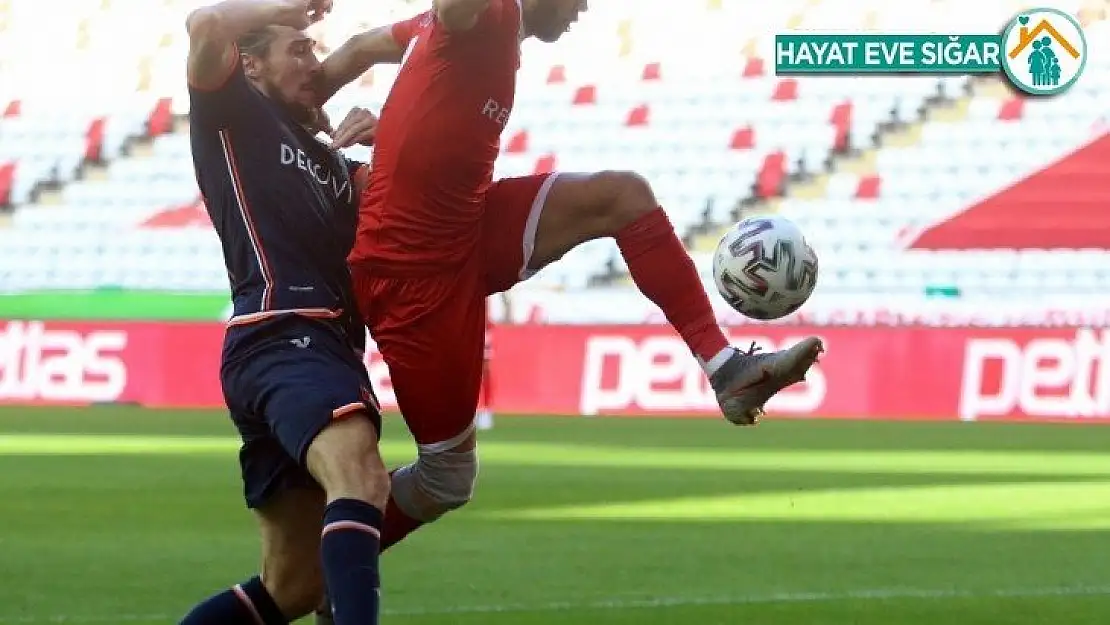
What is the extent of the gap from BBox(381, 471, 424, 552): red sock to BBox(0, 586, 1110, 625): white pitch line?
750 mm

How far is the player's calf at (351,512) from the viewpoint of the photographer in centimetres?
473

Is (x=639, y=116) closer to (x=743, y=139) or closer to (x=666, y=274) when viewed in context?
(x=743, y=139)

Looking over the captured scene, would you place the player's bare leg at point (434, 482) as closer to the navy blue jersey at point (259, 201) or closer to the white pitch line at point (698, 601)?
the navy blue jersey at point (259, 201)

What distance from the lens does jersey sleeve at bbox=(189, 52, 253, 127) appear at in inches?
210

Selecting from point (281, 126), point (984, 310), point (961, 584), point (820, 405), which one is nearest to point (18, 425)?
point (820, 405)

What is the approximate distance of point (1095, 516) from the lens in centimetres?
1060

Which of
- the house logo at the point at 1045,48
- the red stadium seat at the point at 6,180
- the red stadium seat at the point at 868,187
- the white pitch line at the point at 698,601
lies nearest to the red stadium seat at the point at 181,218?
the red stadium seat at the point at 6,180

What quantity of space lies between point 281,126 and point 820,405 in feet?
52.5

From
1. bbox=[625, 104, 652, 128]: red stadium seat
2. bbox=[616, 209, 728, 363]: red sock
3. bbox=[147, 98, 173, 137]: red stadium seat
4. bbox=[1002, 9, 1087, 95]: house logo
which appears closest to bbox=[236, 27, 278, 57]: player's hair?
bbox=[616, 209, 728, 363]: red sock

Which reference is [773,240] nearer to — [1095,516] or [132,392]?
[1095,516]

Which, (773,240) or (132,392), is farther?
(132,392)

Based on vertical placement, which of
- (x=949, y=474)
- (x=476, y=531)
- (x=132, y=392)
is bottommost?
(x=132, y=392)

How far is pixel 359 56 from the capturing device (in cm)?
586

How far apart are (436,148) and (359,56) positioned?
45cm
